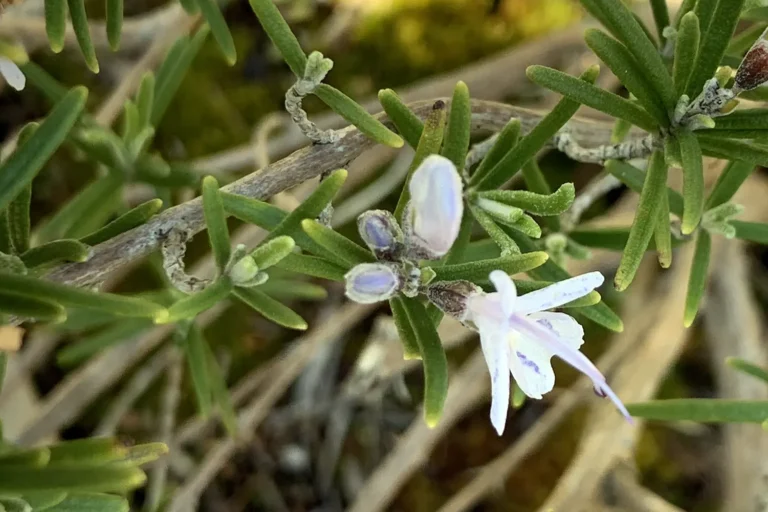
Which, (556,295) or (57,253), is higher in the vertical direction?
(57,253)

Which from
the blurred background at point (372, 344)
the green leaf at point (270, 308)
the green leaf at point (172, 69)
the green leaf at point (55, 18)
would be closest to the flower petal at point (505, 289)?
the green leaf at point (270, 308)

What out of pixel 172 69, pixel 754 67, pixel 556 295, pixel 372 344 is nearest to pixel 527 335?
pixel 556 295

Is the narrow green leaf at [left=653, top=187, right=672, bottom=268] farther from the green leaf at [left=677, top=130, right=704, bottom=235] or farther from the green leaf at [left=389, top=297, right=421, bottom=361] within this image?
the green leaf at [left=389, top=297, right=421, bottom=361]

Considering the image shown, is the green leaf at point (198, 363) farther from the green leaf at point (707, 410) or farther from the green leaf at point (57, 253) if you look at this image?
the green leaf at point (707, 410)

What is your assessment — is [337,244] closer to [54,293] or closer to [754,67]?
[54,293]

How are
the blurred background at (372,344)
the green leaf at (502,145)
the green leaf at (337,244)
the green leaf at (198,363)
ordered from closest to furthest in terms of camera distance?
1. the green leaf at (337,244)
2. the green leaf at (502,145)
3. the green leaf at (198,363)
4. the blurred background at (372,344)

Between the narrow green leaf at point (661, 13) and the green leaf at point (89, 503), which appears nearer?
the green leaf at point (89, 503)
